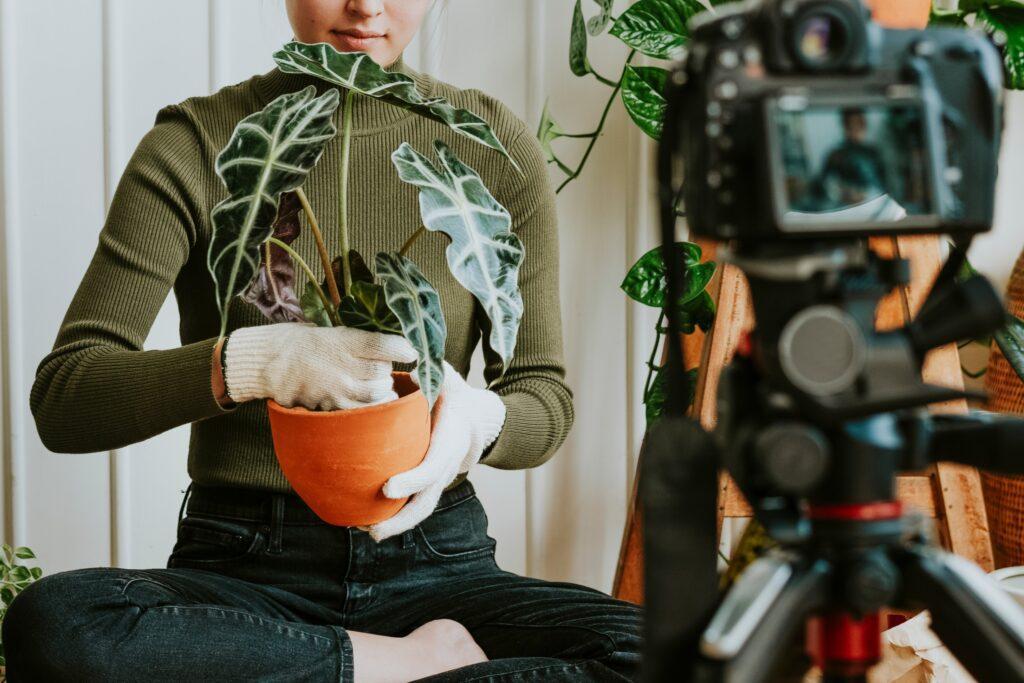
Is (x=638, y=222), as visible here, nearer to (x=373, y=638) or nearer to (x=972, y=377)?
(x=972, y=377)

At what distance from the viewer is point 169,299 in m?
1.58

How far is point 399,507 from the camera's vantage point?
911mm

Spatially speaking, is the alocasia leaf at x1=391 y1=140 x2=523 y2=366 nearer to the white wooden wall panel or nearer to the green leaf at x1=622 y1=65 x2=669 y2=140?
the green leaf at x1=622 y1=65 x2=669 y2=140

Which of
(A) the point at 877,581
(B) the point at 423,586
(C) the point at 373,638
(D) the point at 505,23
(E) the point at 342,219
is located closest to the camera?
(A) the point at 877,581

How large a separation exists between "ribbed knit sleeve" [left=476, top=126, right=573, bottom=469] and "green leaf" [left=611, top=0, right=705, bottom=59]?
0.70 ft

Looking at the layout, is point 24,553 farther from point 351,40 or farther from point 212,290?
point 351,40

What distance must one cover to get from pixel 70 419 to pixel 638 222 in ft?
3.04

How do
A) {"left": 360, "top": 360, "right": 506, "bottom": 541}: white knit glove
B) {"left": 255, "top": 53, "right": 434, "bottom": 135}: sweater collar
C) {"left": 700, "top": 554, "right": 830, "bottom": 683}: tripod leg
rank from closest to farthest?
{"left": 700, "top": 554, "right": 830, "bottom": 683}: tripod leg, {"left": 360, "top": 360, "right": 506, "bottom": 541}: white knit glove, {"left": 255, "top": 53, "right": 434, "bottom": 135}: sweater collar

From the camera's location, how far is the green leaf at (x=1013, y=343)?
38.9 inches

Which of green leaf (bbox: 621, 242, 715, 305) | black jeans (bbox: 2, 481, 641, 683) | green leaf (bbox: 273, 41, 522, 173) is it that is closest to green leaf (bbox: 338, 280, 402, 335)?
green leaf (bbox: 273, 41, 522, 173)

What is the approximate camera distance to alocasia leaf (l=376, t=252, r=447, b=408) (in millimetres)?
805

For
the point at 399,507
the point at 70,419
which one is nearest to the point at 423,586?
the point at 399,507

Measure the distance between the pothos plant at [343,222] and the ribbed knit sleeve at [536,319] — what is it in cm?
32

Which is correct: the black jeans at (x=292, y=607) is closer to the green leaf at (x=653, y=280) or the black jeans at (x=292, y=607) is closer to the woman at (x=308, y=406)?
the woman at (x=308, y=406)
